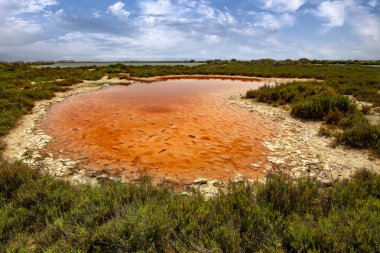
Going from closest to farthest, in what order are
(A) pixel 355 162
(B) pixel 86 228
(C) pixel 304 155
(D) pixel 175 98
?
(B) pixel 86 228 → (A) pixel 355 162 → (C) pixel 304 155 → (D) pixel 175 98

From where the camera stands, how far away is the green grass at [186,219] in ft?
10.6

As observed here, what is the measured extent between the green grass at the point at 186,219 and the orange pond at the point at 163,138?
1628mm

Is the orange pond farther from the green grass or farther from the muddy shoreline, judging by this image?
the green grass

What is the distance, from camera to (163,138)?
27.8ft

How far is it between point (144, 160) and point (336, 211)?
4.42m

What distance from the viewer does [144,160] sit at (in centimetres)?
674

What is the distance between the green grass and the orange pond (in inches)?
64.1

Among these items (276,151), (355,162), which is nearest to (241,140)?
(276,151)

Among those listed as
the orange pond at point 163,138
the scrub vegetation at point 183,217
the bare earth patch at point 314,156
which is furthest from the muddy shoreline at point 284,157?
the scrub vegetation at point 183,217

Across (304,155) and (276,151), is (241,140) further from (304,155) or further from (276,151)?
(304,155)

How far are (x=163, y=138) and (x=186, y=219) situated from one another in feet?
16.1

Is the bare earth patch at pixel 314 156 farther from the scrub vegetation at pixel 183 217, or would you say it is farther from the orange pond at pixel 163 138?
the scrub vegetation at pixel 183 217

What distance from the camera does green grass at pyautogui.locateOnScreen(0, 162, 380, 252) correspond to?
3.22 m

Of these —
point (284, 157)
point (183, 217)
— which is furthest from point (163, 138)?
point (183, 217)
